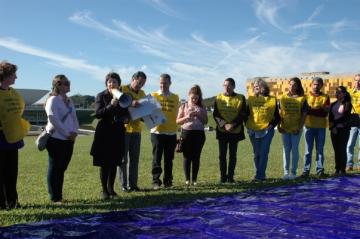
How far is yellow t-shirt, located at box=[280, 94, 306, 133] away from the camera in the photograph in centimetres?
847

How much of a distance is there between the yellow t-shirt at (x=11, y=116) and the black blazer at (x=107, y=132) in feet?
3.37

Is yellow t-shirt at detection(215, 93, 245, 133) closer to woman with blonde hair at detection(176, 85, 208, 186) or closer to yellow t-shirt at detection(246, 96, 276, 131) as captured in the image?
yellow t-shirt at detection(246, 96, 276, 131)

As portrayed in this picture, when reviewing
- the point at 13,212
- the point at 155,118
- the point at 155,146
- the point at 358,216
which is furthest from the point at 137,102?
the point at 358,216

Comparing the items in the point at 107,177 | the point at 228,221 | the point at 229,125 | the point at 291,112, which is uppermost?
the point at 291,112

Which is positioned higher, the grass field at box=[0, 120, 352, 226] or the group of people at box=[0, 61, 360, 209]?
the group of people at box=[0, 61, 360, 209]

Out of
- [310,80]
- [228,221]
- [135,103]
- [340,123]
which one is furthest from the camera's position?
[310,80]

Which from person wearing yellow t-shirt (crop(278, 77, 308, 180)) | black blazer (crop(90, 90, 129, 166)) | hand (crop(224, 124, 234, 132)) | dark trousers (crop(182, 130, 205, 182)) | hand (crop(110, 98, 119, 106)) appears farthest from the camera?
person wearing yellow t-shirt (crop(278, 77, 308, 180))

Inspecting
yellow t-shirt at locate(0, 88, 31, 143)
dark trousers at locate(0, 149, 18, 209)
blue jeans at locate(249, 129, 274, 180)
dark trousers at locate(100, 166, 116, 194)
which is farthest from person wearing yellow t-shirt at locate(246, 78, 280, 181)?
dark trousers at locate(0, 149, 18, 209)

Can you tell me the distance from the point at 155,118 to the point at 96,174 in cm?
396

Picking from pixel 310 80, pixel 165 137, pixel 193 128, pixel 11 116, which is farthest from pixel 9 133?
pixel 310 80

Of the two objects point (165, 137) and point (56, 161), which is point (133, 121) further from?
point (56, 161)

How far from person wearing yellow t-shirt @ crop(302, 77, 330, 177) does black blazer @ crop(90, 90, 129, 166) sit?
3.91 metres

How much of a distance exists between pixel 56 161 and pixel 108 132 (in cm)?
82

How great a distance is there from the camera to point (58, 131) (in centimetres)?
611
